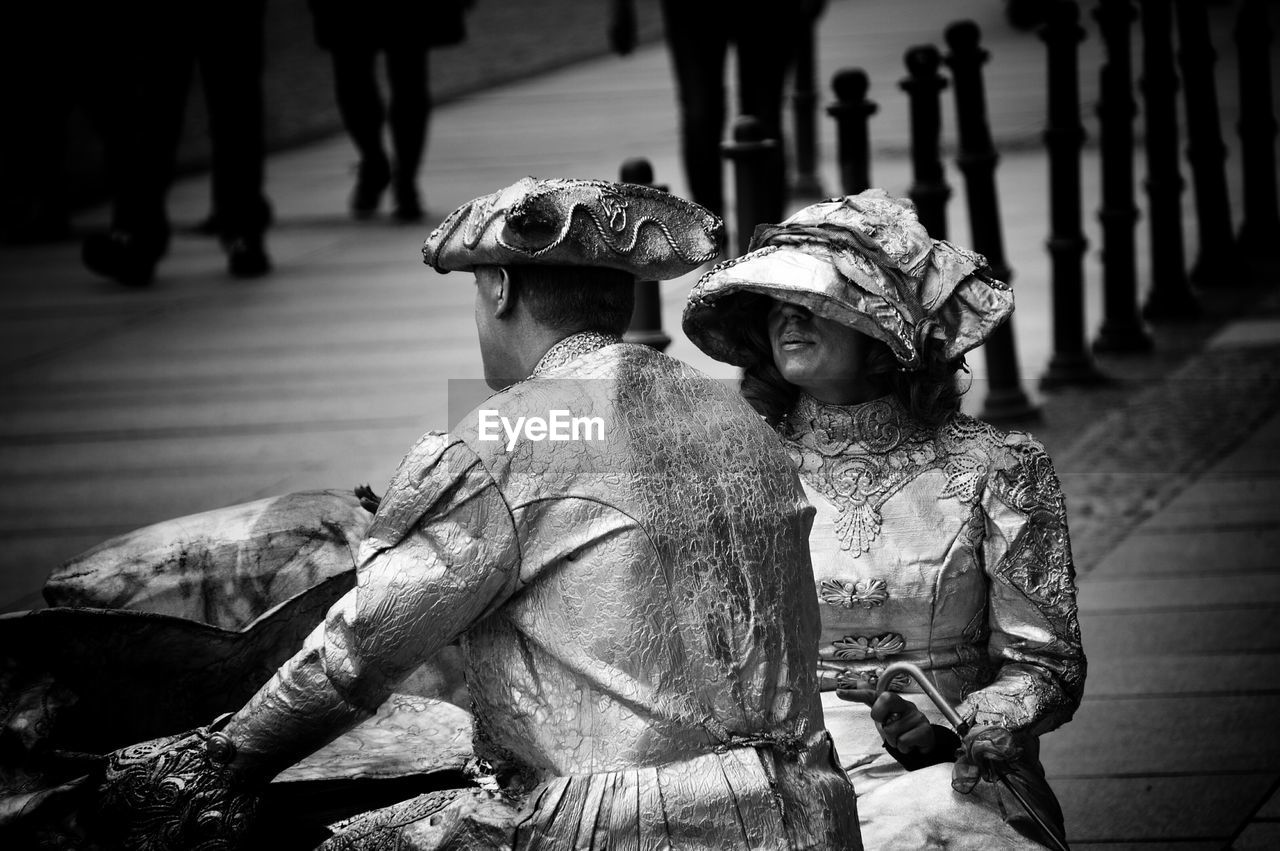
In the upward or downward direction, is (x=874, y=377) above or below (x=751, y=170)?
above

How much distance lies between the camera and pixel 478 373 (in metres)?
7.18

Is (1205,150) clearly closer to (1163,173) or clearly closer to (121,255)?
(1163,173)

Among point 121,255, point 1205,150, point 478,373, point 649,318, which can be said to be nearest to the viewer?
point 649,318

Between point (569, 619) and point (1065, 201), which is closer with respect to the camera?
point (569, 619)

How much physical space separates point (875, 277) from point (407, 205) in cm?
727

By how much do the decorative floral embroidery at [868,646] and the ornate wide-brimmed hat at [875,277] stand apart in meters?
0.45

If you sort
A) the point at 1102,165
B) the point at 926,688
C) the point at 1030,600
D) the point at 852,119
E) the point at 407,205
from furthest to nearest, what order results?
the point at 407,205 → the point at 1102,165 → the point at 852,119 → the point at 1030,600 → the point at 926,688

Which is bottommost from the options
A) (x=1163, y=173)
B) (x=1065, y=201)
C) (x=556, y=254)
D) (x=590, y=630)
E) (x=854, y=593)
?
(x=1163, y=173)

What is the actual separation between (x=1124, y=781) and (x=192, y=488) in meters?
3.18

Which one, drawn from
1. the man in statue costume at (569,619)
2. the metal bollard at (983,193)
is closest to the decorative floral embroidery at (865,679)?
the man in statue costume at (569,619)

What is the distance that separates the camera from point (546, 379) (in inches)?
97.7

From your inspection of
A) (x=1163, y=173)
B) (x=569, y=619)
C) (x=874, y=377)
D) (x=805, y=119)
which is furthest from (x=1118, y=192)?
(x=569, y=619)

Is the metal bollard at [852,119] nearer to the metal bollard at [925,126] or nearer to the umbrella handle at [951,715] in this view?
the metal bollard at [925,126]

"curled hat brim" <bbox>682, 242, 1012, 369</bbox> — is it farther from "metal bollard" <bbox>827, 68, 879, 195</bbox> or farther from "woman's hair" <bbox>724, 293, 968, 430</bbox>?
"metal bollard" <bbox>827, 68, 879, 195</bbox>
